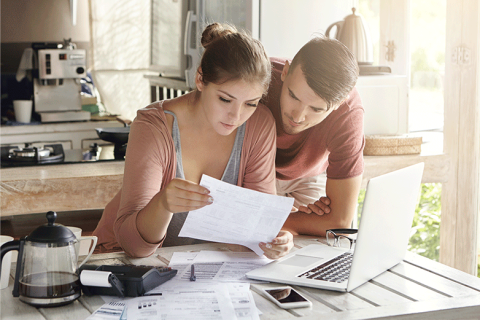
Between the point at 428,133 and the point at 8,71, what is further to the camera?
the point at 8,71

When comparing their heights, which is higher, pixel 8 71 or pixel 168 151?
pixel 8 71

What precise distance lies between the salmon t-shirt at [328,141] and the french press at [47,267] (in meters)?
0.95

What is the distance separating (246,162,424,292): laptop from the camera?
1.22 m

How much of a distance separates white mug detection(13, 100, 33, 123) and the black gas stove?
1094mm

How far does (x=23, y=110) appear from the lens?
13.3 feet

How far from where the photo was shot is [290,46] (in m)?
3.10

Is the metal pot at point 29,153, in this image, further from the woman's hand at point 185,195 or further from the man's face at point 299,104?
the woman's hand at point 185,195

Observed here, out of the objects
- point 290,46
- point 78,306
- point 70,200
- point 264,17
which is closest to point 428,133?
point 290,46

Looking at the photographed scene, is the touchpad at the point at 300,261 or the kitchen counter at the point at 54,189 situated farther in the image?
the kitchen counter at the point at 54,189

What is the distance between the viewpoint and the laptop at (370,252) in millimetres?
1216

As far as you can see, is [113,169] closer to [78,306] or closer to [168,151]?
[168,151]

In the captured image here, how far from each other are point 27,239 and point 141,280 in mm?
251

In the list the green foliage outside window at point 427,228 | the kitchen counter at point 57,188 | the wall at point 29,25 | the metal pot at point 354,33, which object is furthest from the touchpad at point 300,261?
the wall at point 29,25

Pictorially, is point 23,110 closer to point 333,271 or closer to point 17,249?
point 17,249
